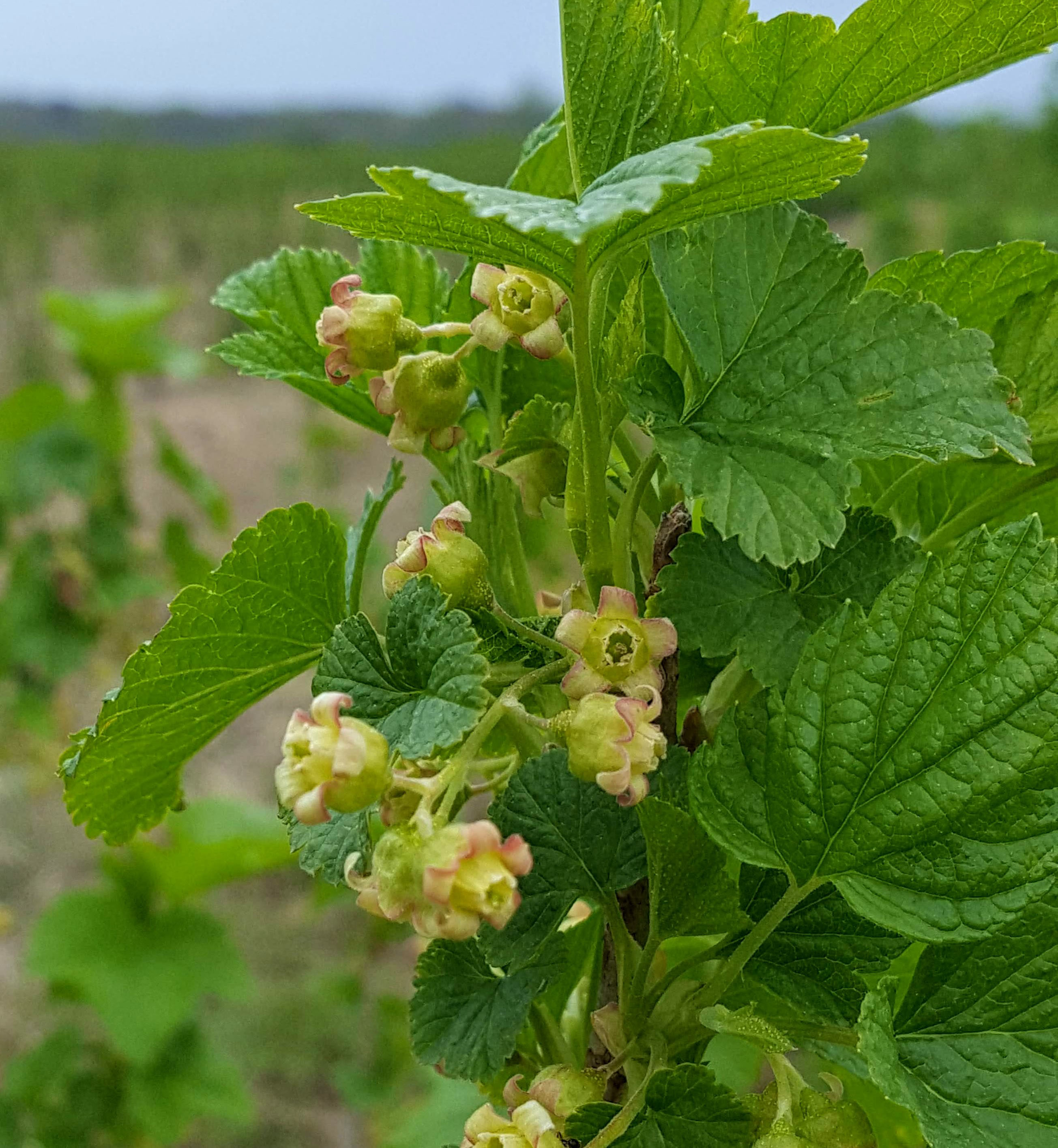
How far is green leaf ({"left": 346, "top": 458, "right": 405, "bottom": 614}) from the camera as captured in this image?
0.44 meters

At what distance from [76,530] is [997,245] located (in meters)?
1.54

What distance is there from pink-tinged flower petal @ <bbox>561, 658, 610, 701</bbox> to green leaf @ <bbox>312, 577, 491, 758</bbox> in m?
0.03

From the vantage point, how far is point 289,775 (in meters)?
0.31

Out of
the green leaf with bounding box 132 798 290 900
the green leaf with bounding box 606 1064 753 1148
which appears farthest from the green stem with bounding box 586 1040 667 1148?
the green leaf with bounding box 132 798 290 900

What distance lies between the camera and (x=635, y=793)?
1.11ft

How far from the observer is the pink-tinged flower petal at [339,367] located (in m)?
0.40

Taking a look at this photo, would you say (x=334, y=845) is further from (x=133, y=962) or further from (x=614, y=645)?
(x=133, y=962)

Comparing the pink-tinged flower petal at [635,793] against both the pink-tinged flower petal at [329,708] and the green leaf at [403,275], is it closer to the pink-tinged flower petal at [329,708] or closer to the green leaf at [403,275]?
the pink-tinged flower petal at [329,708]

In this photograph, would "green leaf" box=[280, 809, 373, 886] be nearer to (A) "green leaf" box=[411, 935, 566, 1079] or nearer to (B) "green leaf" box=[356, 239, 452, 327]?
(A) "green leaf" box=[411, 935, 566, 1079]

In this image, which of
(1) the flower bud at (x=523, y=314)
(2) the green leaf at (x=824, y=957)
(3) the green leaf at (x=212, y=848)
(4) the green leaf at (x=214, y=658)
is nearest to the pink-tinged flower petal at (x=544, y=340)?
(1) the flower bud at (x=523, y=314)

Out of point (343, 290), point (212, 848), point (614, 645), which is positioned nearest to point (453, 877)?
point (614, 645)

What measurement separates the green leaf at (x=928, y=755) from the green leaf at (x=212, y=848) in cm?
102

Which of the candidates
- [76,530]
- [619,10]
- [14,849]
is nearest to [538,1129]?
[619,10]

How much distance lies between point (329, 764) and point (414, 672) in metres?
0.05
